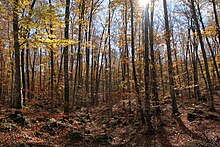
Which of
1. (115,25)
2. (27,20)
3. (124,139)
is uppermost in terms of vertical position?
(115,25)

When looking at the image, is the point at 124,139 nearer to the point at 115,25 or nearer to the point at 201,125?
the point at 201,125

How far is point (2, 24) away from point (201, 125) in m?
23.7

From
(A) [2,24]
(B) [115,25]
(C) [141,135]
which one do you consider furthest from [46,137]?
(A) [2,24]

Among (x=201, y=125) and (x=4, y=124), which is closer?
(x=4, y=124)

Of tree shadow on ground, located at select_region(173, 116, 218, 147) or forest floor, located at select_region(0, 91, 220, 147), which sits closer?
forest floor, located at select_region(0, 91, 220, 147)

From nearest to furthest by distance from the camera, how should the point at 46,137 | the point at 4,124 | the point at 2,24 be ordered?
the point at 4,124 < the point at 46,137 < the point at 2,24

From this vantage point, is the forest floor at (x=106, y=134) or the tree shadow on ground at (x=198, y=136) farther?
the tree shadow on ground at (x=198, y=136)

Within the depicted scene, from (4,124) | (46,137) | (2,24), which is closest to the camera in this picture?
(4,124)

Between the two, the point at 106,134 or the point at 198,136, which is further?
the point at 106,134

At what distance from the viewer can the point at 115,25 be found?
889 inches

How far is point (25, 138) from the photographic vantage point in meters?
7.28

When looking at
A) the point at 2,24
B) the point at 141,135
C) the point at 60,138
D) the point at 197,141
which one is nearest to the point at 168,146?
the point at 197,141

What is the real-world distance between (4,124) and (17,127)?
553 mm

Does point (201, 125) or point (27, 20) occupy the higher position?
point (27, 20)
